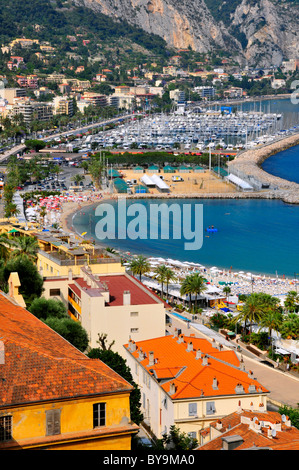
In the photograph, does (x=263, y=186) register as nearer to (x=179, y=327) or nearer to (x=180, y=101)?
(x=179, y=327)

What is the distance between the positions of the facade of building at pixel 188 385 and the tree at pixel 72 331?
62.5 inches

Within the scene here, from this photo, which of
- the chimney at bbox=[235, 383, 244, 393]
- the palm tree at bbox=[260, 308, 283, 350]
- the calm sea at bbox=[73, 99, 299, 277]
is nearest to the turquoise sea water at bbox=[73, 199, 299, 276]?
the calm sea at bbox=[73, 99, 299, 277]

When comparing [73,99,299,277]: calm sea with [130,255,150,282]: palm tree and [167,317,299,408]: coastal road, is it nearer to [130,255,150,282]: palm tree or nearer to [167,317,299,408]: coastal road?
[130,255,150,282]: palm tree

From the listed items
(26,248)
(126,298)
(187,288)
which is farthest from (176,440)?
(187,288)

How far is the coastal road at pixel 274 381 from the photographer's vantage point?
71.6ft

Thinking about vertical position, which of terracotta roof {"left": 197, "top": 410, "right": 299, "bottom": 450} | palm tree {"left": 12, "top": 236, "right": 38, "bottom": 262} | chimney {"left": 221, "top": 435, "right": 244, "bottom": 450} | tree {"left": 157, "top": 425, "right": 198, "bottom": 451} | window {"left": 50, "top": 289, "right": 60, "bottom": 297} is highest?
chimney {"left": 221, "top": 435, "right": 244, "bottom": 450}

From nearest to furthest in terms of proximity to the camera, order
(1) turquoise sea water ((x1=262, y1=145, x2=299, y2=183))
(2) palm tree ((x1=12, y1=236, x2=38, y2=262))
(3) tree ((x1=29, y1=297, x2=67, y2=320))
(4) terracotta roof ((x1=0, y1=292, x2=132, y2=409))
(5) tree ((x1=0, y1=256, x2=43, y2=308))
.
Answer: (4) terracotta roof ((x1=0, y1=292, x2=132, y2=409)) → (3) tree ((x1=29, y1=297, x2=67, y2=320)) → (5) tree ((x1=0, y1=256, x2=43, y2=308)) → (2) palm tree ((x1=12, y1=236, x2=38, y2=262)) → (1) turquoise sea water ((x1=262, y1=145, x2=299, y2=183))

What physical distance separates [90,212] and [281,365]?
4238 cm

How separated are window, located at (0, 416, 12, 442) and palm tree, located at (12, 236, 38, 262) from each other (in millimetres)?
19759

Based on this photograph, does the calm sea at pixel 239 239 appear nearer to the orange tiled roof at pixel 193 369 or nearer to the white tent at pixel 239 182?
the white tent at pixel 239 182

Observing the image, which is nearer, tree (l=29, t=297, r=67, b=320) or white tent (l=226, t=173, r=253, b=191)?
tree (l=29, t=297, r=67, b=320)

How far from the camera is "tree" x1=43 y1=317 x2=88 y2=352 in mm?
21328

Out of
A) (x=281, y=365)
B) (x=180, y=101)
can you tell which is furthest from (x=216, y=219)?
(x=180, y=101)

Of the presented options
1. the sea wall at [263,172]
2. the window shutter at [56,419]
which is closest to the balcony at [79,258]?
the window shutter at [56,419]
